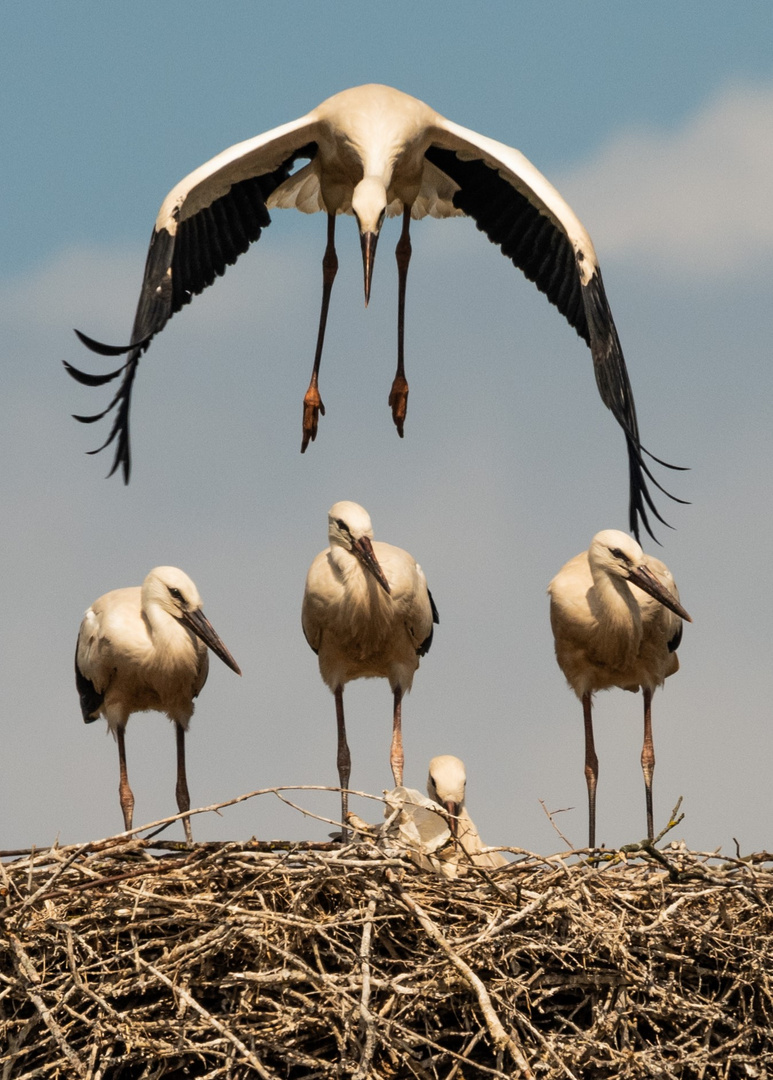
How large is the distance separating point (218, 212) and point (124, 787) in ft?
8.65

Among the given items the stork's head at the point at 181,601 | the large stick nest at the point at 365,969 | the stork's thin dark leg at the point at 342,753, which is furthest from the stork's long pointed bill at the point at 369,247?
the large stick nest at the point at 365,969

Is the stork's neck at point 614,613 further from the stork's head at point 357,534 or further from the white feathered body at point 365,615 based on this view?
the stork's head at point 357,534

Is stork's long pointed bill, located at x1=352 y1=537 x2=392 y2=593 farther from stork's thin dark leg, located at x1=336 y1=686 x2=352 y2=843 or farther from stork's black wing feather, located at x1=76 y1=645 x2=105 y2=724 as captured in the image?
stork's black wing feather, located at x1=76 y1=645 x2=105 y2=724

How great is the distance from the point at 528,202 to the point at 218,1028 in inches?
198

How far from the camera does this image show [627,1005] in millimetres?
5434

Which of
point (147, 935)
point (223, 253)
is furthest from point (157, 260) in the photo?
point (147, 935)

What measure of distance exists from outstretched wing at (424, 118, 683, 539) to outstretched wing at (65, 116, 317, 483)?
698 millimetres

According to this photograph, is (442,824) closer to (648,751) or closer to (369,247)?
(648,751)

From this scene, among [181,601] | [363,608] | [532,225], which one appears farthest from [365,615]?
[532,225]

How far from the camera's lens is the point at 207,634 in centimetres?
821

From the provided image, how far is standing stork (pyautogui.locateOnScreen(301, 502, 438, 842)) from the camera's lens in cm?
812

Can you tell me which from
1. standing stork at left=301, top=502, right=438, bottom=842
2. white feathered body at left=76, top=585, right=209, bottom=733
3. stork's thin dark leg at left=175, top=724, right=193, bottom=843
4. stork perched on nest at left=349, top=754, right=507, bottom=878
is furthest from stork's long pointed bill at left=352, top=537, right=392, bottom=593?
stork's thin dark leg at left=175, top=724, right=193, bottom=843

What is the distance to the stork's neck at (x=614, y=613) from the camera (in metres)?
8.46

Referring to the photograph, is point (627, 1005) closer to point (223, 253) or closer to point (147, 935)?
point (147, 935)
